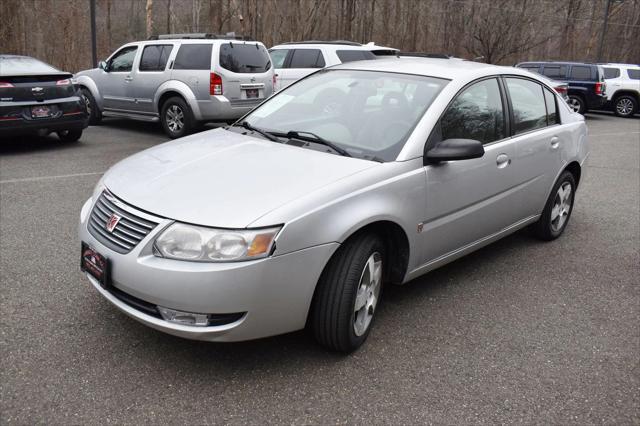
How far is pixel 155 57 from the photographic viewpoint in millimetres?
10914

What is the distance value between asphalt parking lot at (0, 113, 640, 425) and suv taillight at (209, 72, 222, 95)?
5.65 meters

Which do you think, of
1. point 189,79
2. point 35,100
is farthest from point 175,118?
point 35,100

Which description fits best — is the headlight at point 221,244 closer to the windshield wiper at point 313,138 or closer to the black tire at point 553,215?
the windshield wiper at point 313,138

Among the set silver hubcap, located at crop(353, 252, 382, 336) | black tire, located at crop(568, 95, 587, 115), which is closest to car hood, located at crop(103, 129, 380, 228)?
Answer: silver hubcap, located at crop(353, 252, 382, 336)

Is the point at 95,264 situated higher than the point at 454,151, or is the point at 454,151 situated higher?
the point at 454,151

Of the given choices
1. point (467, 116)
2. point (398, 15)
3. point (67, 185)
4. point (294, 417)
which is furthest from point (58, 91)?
point (398, 15)

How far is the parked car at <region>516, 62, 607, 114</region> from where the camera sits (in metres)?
18.7

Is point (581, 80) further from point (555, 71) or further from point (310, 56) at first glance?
point (310, 56)

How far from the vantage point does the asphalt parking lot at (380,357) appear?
2.82m

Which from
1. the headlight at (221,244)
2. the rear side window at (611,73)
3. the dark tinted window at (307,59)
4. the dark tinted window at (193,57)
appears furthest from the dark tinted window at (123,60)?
the rear side window at (611,73)

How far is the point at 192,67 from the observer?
10.5 m

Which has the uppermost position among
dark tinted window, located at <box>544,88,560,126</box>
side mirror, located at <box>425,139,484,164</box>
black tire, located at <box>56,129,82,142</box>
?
dark tinted window, located at <box>544,88,560,126</box>

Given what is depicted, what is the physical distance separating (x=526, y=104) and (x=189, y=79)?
702 cm

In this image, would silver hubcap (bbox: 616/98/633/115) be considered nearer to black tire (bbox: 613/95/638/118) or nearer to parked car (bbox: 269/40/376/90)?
black tire (bbox: 613/95/638/118)
